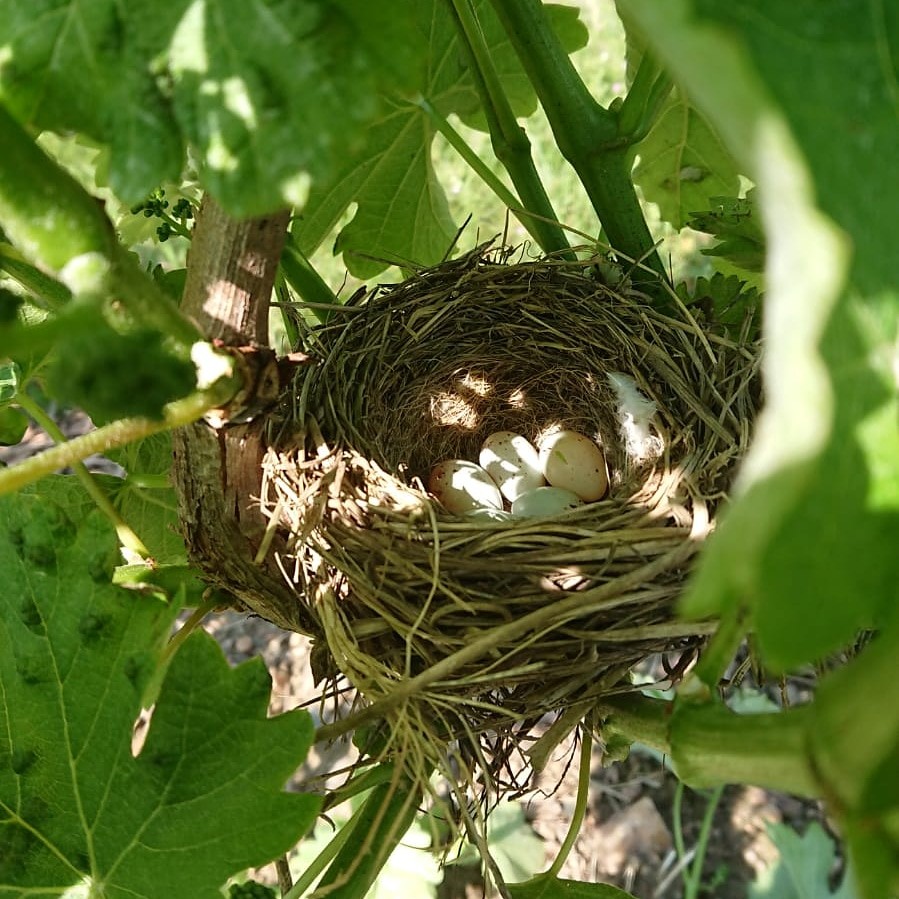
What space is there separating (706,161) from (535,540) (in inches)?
31.6

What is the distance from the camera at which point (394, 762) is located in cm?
105

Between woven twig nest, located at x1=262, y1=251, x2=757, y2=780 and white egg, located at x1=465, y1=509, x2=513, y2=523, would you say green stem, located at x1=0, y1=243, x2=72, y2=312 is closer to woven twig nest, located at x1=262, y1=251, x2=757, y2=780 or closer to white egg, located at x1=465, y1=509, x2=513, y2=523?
woven twig nest, located at x1=262, y1=251, x2=757, y2=780

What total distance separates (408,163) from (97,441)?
1.04 metres

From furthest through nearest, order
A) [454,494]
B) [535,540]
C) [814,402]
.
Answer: [454,494] → [535,540] → [814,402]

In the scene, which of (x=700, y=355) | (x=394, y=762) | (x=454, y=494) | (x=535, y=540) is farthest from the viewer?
(x=454, y=494)

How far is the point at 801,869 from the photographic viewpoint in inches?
79.4

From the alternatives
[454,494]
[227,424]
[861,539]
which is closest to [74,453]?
[227,424]

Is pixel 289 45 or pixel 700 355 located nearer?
pixel 289 45

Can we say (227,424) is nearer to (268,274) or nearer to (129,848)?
(268,274)

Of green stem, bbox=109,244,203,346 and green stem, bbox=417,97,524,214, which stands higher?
green stem, bbox=109,244,203,346

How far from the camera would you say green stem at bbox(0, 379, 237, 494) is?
30.0 inches

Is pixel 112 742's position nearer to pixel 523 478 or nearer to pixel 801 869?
pixel 523 478

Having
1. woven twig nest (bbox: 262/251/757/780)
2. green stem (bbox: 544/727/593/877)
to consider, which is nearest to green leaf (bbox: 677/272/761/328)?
woven twig nest (bbox: 262/251/757/780)

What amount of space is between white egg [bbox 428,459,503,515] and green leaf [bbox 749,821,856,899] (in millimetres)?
1097
